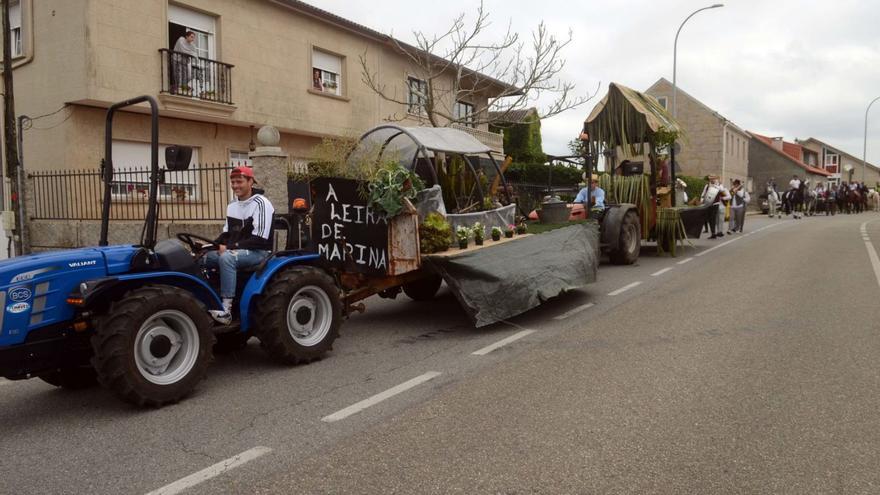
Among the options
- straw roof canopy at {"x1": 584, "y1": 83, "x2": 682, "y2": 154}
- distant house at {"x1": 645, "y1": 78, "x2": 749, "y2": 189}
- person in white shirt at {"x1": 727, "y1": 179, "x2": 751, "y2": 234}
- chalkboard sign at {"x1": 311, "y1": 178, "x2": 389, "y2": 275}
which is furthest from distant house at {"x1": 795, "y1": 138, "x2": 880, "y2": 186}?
chalkboard sign at {"x1": 311, "y1": 178, "x2": 389, "y2": 275}

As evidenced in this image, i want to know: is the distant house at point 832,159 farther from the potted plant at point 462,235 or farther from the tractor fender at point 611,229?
the potted plant at point 462,235

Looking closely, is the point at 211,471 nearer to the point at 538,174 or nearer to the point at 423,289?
the point at 423,289

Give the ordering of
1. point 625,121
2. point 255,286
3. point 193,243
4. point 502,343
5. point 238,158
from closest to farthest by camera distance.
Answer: point 255,286
point 193,243
point 502,343
point 625,121
point 238,158

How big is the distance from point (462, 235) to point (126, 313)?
3.81 meters

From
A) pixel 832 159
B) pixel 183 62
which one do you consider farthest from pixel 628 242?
pixel 832 159

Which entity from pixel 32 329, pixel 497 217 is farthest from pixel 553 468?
pixel 497 217

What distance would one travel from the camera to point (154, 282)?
15.2 feet

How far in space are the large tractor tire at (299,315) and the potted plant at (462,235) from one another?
5.85ft

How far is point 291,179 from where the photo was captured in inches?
319

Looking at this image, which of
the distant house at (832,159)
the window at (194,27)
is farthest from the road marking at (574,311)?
the distant house at (832,159)

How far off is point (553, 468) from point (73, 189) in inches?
Result: 521

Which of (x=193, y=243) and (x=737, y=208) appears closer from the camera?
(x=193, y=243)

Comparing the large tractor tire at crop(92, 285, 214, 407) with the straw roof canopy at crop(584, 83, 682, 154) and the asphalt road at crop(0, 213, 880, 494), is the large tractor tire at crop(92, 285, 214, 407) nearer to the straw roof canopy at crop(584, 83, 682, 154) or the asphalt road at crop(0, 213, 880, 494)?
A: the asphalt road at crop(0, 213, 880, 494)

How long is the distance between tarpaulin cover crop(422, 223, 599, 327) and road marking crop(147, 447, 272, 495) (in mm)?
3206
